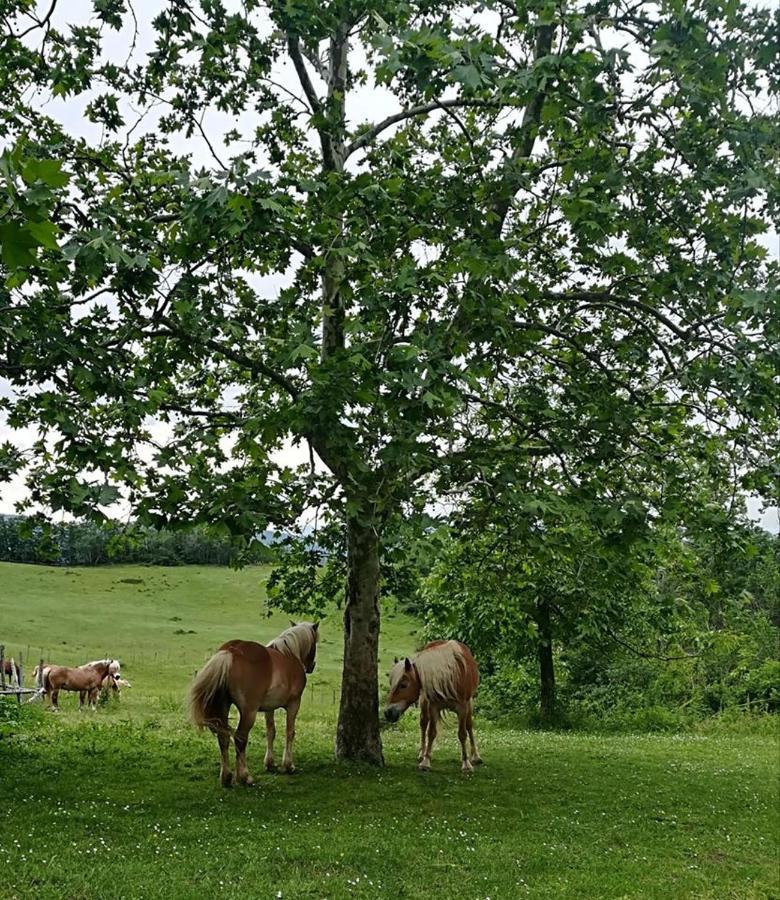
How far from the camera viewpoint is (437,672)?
43.5ft

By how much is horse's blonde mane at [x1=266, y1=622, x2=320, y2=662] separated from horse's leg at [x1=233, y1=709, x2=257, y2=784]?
66.7 inches

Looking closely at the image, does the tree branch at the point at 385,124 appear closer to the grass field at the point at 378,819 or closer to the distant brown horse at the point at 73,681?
the grass field at the point at 378,819

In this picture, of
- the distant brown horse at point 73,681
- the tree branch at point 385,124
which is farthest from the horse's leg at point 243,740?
the distant brown horse at point 73,681

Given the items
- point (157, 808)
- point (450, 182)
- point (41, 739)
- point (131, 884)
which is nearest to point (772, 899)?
point (131, 884)

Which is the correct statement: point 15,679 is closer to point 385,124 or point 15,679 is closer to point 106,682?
point 106,682

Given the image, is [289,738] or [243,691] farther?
[289,738]

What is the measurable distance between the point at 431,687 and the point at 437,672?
0.91 ft

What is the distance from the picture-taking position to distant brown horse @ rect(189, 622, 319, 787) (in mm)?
10961

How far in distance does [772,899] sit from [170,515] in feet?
25.4

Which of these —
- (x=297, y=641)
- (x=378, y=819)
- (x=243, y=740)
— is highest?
(x=297, y=641)

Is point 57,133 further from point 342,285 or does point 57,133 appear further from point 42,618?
point 42,618

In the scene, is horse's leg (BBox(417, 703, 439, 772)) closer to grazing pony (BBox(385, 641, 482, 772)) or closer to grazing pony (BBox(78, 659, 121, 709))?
grazing pony (BBox(385, 641, 482, 772))

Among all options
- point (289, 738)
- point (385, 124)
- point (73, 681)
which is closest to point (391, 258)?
point (385, 124)

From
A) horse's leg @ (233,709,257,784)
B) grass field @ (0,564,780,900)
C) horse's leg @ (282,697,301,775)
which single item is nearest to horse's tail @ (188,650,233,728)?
horse's leg @ (233,709,257,784)
